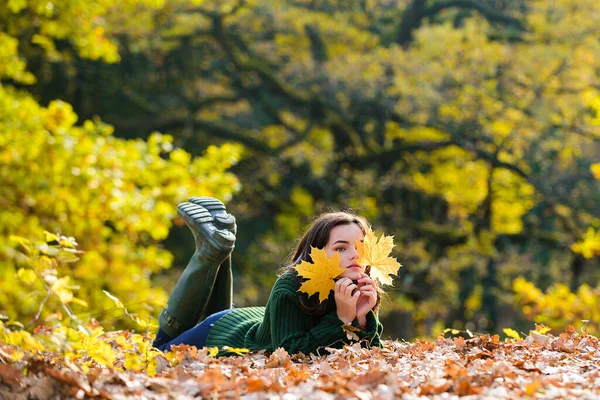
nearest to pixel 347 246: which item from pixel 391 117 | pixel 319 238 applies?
pixel 319 238

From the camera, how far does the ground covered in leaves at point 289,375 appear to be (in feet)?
6.86

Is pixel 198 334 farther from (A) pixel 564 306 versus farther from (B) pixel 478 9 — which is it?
(B) pixel 478 9

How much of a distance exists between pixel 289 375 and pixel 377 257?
80 centimetres

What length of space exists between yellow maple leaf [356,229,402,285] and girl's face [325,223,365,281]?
50mm

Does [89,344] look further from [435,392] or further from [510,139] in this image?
[510,139]

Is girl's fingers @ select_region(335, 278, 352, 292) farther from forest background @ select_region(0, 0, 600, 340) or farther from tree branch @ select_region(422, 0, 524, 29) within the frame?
tree branch @ select_region(422, 0, 524, 29)

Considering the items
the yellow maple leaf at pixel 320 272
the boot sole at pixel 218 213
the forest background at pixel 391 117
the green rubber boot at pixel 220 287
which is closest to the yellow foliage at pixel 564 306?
the forest background at pixel 391 117

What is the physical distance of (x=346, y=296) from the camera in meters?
2.97

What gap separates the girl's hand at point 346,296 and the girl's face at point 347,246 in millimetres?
105

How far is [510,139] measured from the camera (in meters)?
11.8

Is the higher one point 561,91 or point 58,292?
point 561,91

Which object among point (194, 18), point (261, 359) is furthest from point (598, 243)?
point (194, 18)

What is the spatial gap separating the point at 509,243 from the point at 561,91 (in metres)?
2.47

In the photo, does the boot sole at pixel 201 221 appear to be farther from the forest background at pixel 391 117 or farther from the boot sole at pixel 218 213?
the forest background at pixel 391 117
